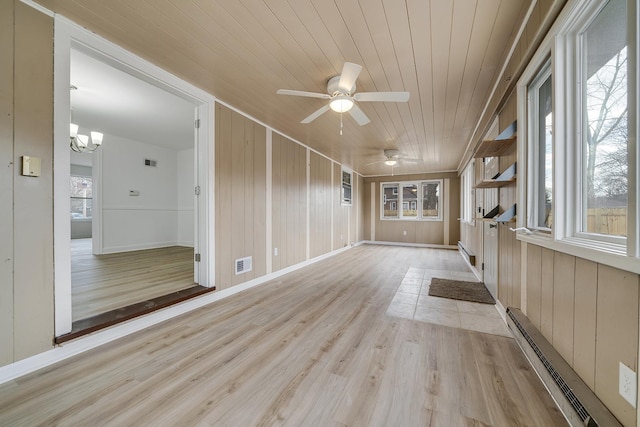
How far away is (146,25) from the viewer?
5.61 ft

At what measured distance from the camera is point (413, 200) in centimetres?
779

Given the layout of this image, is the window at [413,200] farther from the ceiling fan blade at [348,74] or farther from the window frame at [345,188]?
the ceiling fan blade at [348,74]

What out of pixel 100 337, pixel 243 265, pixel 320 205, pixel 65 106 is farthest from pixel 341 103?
pixel 320 205

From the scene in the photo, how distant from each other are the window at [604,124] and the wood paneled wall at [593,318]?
215 millimetres

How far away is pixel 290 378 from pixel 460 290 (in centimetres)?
258

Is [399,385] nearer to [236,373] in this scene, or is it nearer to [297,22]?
[236,373]

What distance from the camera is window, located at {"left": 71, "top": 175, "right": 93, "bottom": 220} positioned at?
24.7ft

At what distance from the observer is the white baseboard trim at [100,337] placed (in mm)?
1465

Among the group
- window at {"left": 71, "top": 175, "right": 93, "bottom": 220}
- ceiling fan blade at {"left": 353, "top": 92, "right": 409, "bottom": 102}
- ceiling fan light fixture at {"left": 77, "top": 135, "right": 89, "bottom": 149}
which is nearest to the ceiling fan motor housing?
ceiling fan blade at {"left": 353, "top": 92, "right": 409, "bottom": 102}

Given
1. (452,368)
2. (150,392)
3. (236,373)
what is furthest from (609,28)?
(150,392)

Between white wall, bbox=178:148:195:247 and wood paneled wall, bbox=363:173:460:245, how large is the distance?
5260mm

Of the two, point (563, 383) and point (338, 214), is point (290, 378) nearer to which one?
point (563, 383)

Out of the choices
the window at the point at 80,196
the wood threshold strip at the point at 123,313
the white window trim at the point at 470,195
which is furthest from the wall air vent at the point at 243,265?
the window at the point at 80,196

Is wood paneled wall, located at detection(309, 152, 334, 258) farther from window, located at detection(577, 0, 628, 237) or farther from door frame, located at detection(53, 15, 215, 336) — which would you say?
window, located at detection(577, 0, 628, 237)
